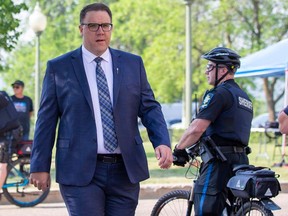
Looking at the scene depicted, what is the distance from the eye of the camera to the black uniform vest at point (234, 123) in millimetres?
6543

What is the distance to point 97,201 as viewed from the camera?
17.2ft

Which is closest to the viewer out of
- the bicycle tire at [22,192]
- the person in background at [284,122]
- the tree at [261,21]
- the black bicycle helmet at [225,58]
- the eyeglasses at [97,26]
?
the eyeglasses at [97,26]

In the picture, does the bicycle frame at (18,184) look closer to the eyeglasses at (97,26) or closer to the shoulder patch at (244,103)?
the shoulder patch at (244,103)

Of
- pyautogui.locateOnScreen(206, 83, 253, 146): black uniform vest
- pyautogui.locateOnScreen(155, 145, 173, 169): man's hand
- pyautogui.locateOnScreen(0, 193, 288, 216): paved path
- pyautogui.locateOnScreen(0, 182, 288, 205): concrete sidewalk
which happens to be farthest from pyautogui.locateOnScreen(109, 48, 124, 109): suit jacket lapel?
pyautogui.locateOnScreen(0, 182, 288, 205): concrete sidewalk

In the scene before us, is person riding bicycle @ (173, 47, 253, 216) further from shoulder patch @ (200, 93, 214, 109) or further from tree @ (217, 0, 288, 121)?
tree @ (217, 0, 288, 121)

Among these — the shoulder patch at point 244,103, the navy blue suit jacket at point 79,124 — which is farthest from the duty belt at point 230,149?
the navy blue suit jacket at point 79,124

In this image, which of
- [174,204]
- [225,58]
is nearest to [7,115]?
[174,204]

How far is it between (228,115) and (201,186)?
0.58 m

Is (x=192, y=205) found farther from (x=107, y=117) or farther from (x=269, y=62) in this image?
(x=269, y=62)

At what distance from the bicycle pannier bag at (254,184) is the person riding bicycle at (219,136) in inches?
12.7

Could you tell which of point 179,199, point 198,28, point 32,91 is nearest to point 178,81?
point 198,28

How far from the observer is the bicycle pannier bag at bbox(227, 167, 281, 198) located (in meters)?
6.13

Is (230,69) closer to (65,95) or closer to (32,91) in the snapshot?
(65,95)

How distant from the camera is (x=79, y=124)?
5.25m
